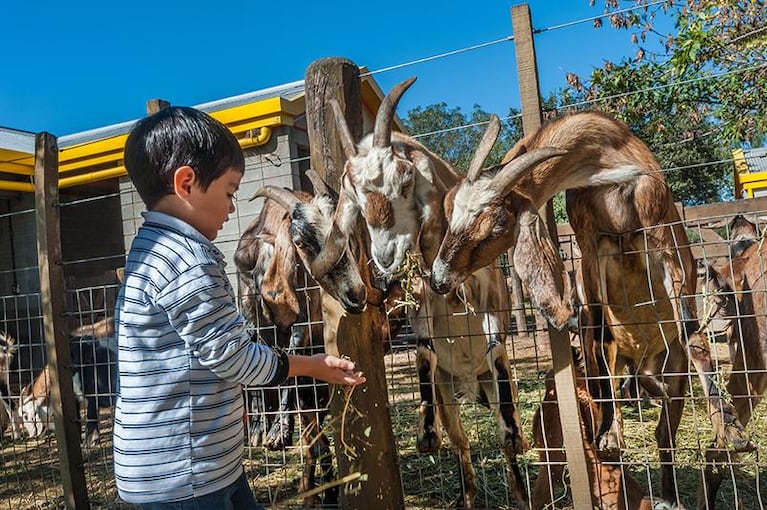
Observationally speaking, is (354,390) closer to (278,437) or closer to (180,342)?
(278,437)

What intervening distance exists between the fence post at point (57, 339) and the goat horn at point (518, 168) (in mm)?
2871

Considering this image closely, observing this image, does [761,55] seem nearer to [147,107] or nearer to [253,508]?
[147,107]

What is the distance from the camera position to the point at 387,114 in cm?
331

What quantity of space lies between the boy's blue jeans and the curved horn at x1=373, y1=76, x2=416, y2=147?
1849mm

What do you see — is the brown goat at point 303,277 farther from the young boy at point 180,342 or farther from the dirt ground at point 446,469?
the young boy at point 180,342

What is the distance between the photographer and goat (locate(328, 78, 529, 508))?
3334 millimetres

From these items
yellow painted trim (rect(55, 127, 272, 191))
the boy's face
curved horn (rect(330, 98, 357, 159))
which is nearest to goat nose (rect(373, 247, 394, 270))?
curved horn (rect(330, 98, 357, 159))

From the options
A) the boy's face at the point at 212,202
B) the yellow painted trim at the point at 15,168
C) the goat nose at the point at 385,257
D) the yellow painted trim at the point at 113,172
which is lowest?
the goat nose at the point at 385,257

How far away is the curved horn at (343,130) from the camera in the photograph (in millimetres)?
3344

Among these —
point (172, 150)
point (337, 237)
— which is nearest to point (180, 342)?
point (172, 150)

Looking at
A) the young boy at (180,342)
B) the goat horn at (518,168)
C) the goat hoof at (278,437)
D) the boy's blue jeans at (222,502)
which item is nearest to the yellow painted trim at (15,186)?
the goat hoof at (278,437)

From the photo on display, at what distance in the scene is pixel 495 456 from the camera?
5559 mm

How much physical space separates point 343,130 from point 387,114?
0.80 feet

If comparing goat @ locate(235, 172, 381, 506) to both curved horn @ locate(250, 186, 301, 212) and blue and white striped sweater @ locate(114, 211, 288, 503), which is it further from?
blue and white striped sweater @ locate(114, 211, 288, 503)
